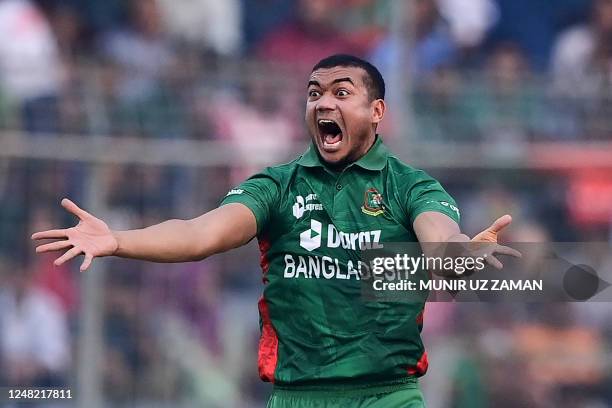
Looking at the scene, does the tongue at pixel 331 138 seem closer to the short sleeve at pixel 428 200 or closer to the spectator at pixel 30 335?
the short sleeve at pixel 428 200

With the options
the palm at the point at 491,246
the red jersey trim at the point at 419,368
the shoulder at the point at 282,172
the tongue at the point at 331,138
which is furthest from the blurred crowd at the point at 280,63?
the palm at the point at 491,246

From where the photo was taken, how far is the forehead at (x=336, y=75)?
7.23 meters

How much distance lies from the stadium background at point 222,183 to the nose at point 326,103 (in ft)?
13.3

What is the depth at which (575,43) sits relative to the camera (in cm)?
1381

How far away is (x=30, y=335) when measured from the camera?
35.6 ft

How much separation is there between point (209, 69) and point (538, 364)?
3.70 meters

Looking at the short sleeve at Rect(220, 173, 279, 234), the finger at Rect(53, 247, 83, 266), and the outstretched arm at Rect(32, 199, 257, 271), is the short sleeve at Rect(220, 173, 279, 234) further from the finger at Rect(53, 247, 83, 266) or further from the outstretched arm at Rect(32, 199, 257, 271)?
the finger at Rect(53, 247, 83, 266)

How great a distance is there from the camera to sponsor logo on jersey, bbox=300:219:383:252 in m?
7.09

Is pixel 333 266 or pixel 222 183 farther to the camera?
pixel 222 183

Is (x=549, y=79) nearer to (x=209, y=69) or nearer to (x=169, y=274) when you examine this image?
(x=209, y=69)

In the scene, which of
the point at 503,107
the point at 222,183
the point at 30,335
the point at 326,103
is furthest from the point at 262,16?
the point at 326,103

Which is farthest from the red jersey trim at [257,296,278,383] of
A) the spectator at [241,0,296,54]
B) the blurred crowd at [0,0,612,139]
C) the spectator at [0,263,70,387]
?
the spectator at [241,0,296,54]

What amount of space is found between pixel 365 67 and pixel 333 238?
917 mm

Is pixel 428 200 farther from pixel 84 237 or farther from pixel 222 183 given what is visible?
pixel 222 183
